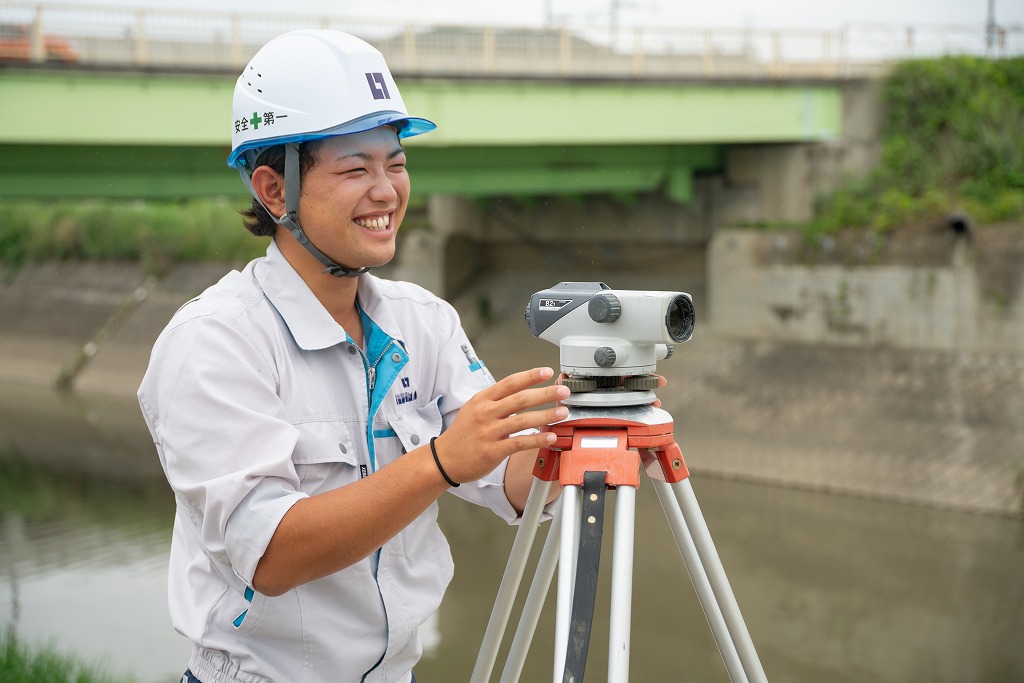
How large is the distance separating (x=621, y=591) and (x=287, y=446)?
0.46m

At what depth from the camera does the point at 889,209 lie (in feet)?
36.8

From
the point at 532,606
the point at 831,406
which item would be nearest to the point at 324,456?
the point at 532,606

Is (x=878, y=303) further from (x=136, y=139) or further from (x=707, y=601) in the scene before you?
(x=707, y=601)

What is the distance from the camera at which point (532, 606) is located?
1.67m

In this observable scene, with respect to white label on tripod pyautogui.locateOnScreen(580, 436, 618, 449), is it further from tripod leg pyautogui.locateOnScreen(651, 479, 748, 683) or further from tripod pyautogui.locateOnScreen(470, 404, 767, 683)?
tripod leg pyautogui.locateOnScreen(651, 479, 748, 683)

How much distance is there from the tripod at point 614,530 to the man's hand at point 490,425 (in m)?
0.14

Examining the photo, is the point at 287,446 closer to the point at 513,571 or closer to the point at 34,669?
the point at 513,571

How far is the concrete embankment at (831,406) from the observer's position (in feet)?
30.7

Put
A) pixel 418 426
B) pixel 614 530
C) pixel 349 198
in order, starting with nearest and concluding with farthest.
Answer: pixel 614 530 < pixel 349 198 < pixel 418 426

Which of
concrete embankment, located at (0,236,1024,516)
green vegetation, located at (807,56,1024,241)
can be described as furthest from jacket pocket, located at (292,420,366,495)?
green vegetation, located at (807,56,1024,241)

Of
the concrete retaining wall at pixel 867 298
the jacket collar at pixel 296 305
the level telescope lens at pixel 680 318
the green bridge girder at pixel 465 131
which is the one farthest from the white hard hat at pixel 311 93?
the concrete retaining wall at pixel 867 298

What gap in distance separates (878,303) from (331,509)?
34.0 ft

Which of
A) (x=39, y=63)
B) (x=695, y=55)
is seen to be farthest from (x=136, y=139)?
(x=695, y=55)

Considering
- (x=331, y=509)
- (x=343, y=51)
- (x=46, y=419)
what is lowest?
(x=46, y=419)
